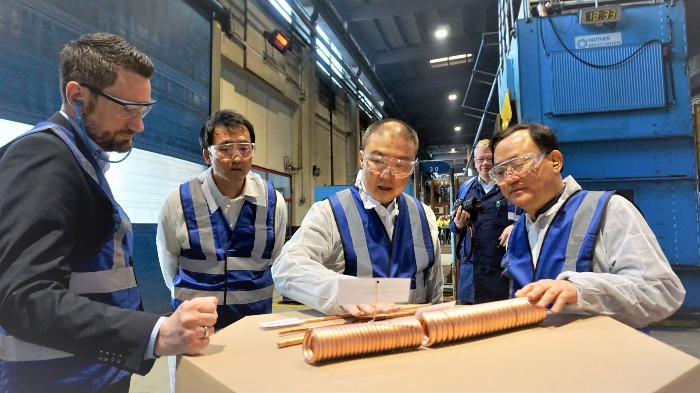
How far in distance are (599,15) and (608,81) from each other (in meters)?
0.57

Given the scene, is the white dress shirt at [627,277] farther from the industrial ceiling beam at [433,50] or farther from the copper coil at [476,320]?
the industrial ceiling beam at [433,50]

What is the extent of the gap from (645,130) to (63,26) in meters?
5.00

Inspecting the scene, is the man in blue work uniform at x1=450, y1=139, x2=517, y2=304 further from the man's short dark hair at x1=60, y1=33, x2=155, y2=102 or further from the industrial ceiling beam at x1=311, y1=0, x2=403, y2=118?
the industrial ceiling beam at x1=311, y1=0, x2=403, y2=118

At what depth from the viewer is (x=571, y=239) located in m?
1.36

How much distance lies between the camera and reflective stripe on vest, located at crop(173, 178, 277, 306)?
1.96 meters

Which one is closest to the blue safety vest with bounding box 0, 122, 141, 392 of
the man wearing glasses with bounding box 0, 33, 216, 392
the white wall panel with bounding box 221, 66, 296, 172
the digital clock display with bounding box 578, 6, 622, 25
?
the man wearing glasses with bounding box 0, 33, 216, 392

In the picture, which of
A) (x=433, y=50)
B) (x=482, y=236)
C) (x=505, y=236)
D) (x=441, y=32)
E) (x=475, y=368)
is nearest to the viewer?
(x=475, y=368)

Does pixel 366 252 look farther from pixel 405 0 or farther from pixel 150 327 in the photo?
pixel 405 0

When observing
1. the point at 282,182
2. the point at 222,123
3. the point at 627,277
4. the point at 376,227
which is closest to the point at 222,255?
the point at 222,123

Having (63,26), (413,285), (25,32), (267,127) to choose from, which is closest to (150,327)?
(413,285)

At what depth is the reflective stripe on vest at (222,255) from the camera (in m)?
1.96

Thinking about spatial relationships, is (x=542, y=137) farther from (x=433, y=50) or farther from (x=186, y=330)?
(x=433, y=50)

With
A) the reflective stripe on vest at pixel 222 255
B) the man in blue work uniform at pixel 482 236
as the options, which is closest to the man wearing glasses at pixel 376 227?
the reflective stripe on vest at pixel 222 255

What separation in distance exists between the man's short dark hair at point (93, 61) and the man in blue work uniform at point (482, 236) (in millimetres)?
2404
